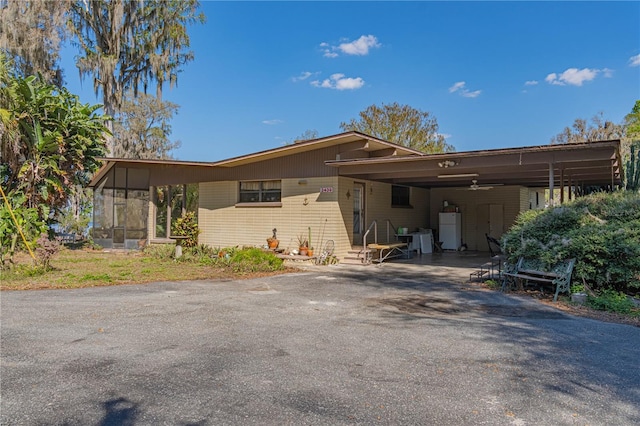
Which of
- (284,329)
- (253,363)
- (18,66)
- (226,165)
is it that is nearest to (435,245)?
(226,165)

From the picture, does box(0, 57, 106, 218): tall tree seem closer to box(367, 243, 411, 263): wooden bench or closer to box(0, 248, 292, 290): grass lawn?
box(0, 248, 292, 290): grass lawn

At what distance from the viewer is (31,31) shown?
62.3 ft

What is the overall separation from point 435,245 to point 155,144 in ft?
71.2

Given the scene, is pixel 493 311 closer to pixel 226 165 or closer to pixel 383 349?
pixel 383 349

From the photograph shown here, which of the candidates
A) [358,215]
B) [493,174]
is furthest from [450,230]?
[358,215]

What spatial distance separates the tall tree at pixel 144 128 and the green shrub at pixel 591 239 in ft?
83.7

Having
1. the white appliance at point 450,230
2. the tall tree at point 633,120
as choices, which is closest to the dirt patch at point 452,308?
the white appliance at point 450,230

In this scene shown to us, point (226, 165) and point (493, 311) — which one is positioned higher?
point (226, 165)

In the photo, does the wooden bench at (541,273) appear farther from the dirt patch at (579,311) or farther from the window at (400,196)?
the window at (400,196)

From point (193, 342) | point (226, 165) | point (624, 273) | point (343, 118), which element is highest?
point (343, 118)

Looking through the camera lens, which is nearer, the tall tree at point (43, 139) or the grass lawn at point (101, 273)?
the grass lawn at point (101, 273)

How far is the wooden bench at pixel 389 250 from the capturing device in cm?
1264

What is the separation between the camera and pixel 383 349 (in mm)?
4547

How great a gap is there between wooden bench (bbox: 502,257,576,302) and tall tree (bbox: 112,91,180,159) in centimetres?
2550
